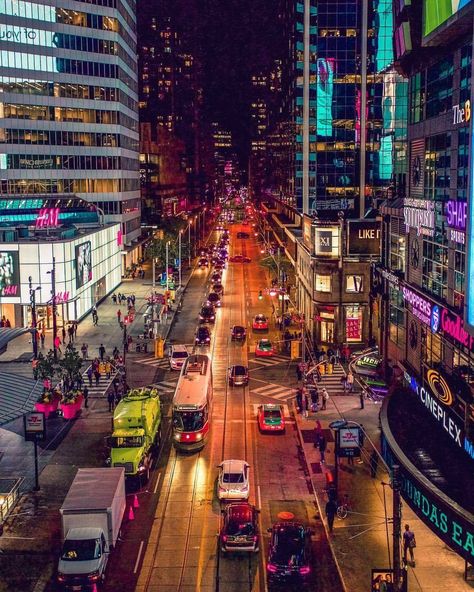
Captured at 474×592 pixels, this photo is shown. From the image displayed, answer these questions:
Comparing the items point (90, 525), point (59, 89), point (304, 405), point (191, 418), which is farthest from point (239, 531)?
point (59, 89)

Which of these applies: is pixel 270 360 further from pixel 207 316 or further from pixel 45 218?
pixel 45 218

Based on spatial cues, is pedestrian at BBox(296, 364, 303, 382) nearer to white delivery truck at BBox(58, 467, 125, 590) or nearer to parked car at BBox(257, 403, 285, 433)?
parked car at BBox(257, 403, 285, 433)

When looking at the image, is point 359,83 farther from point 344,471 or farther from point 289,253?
point 344,471

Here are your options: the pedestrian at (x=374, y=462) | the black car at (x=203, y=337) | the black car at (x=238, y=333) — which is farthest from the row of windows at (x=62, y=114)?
the pedestrian at (x=374, y=462)

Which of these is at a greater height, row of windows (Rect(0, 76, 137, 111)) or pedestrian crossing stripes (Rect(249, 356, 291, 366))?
row of windows (Rect(0, 76, 137, 111))

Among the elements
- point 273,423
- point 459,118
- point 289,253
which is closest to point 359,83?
point 289,253

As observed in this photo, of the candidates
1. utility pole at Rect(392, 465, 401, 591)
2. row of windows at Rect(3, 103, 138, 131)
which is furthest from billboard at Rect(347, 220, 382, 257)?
row of windows at Rect(3, 103, 138, 131)
